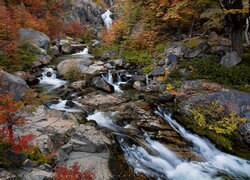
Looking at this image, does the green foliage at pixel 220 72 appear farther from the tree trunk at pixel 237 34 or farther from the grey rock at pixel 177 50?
the grey rock at pixel 177 50

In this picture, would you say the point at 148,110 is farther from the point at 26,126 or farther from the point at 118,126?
the point at 26,126

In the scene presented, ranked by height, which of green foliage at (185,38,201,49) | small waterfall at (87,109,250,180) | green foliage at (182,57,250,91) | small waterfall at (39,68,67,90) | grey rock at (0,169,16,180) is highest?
green foliage at (185,38,201,49)

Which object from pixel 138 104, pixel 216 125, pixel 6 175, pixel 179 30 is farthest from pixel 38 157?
pixel 179 30

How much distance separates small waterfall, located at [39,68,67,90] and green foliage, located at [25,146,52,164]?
22.0 ft

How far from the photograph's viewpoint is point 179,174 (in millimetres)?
6715

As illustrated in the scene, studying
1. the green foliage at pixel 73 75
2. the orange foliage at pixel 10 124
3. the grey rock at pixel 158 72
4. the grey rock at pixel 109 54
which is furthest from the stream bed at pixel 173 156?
the grey rock at pixel 109 54

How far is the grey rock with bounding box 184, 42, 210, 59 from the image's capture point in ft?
42.8

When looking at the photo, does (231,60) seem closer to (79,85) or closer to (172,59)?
(172,59)

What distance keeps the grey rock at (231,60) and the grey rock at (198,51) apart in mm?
2096

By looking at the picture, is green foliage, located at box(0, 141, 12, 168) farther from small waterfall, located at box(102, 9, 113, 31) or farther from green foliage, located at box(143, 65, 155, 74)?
small waterfall, located at box(102, 9, 113, 31)

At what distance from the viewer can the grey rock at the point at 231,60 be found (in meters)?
10.8

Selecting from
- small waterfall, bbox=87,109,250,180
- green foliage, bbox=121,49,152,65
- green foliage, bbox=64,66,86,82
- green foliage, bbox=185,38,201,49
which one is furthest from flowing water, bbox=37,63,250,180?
green foliage, bbox=121,49,152,65

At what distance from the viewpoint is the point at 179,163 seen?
701cm

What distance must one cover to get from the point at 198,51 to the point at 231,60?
2.52 m
